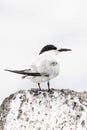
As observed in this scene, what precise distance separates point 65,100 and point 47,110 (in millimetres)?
477

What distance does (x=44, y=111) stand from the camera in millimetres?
9703

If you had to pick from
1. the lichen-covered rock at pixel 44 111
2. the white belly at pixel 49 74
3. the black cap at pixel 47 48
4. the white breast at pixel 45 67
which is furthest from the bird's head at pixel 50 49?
the lichen-covered rock at pixel 44 111

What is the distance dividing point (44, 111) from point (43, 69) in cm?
136

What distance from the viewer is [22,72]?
10570 millimetres

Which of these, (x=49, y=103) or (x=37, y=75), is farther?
(x=37, y=75)

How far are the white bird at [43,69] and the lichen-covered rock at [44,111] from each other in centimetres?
43

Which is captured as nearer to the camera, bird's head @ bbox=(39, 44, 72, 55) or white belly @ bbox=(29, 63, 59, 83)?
white belly @ bbox=(29, 63, 59, 83)

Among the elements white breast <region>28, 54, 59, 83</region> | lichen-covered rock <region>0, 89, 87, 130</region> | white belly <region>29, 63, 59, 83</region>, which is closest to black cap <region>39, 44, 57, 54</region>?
white breast <region>28, 54, 59, 83</region>

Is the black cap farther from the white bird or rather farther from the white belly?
the white belly

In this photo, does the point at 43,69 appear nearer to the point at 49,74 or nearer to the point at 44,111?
the point at 49,74

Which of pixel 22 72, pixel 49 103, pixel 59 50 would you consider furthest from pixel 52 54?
pixel 49 103

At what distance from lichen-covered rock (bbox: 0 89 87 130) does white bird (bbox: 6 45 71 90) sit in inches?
16.9

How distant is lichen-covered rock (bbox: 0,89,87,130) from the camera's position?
933cm

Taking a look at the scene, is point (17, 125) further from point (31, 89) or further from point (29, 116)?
point (31, 89)
